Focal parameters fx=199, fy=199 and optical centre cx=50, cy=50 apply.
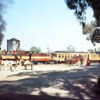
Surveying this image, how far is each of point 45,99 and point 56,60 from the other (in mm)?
42388

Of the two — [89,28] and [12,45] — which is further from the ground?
[89,28]

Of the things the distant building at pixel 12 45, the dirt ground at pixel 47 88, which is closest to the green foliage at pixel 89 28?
the distant building at pixel 12 45

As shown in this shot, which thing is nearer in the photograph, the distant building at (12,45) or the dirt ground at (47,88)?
the dirt ground at (47,88)

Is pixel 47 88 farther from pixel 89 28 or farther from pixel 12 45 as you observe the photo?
pixel 89 28

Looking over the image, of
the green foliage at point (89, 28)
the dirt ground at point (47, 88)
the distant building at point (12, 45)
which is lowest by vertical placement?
the dirt ground at point (47, 88)

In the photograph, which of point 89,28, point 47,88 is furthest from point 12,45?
point 47,88

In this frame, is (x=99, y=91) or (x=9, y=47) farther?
(x=9, y=47)

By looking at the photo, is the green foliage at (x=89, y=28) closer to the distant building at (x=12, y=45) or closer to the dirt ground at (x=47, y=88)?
the distant building at (x=12, y=45)

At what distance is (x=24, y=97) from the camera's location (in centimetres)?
916

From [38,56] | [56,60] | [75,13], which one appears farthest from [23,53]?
[75,13]

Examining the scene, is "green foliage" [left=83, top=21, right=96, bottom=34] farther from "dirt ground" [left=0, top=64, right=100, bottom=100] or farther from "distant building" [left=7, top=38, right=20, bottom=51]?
"dirt ground" [left=0, top=64, right=100, bottom=100]

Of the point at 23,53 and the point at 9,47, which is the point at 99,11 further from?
the point at 9,47

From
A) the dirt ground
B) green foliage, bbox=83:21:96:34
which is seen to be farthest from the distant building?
the dirt ground

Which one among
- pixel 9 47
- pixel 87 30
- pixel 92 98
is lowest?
pixel 92 98
